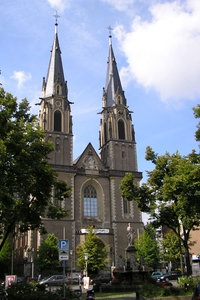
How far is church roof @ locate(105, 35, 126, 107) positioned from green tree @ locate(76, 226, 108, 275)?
26453 mm

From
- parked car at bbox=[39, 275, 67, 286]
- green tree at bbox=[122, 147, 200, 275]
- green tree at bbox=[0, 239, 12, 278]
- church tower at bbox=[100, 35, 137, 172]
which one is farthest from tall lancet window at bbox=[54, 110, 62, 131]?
green tree at bbox=[122, 147, 200, 275]

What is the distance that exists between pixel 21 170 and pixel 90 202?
37986 millimetres

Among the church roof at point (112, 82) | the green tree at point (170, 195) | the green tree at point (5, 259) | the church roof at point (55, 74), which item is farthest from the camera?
the church roof at point (112, 82)

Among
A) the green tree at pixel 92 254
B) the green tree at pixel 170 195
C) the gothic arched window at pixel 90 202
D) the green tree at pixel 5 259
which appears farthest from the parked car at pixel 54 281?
the green tree at pixel 5 259

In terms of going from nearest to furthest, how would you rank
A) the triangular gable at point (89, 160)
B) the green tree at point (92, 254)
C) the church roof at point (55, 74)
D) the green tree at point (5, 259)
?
the green tree at point (92, 254) < the triangular gable at point (89, 160) < the green tree at point (5, 259) < the church roof at point (55, 74)

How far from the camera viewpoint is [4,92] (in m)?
22.3

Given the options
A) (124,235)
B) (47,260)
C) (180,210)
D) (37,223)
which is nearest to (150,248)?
(124,235)

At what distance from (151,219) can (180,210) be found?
475cm

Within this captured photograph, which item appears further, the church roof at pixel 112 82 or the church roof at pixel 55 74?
the church roof at pixel 112 82

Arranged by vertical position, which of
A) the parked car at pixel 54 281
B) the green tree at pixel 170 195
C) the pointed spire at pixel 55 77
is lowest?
the parked car at pixel 54 281

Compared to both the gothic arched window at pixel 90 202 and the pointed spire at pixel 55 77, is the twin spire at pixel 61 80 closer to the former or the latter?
the pointed spire at pixel 55 77

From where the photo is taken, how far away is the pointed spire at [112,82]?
66.4 metres

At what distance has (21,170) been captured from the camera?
19609 mm

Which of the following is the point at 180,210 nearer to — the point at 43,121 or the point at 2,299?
the point at 2,299
